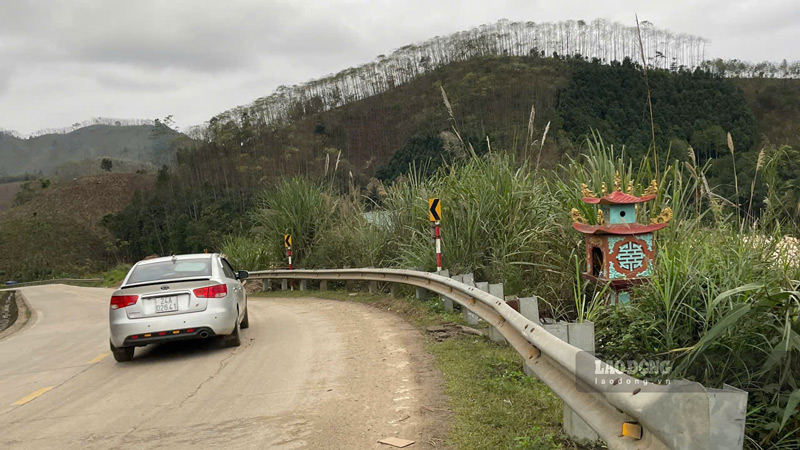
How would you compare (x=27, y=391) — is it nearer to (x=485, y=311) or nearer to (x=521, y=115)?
(x=485, y=311)

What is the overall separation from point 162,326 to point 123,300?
2.25ft

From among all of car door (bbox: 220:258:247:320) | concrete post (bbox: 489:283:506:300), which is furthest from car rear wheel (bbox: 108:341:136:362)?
concrete post (bbox: 489:283:506:300)

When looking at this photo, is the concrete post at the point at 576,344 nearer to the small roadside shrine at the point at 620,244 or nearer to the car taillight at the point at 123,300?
the small roadside shrine at the point at 620,244

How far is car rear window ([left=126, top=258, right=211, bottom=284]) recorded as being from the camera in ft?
31.5

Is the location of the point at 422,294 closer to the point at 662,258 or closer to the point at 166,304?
the point at 166,304

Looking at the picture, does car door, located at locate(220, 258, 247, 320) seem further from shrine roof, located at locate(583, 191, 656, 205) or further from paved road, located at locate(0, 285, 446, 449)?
shrine roof, located at locate(583, 191, 656, 205)

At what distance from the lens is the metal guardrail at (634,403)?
220 centimetres

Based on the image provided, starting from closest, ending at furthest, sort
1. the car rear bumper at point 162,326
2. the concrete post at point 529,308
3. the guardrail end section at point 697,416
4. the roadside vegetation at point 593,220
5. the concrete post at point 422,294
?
the guardrail end section at point 697,416
the roadside vegetation at point 593,220
the concrete post at point 529,308
the car rear bumper at point 162,326
the concrete post at point 422,294

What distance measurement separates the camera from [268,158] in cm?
9388

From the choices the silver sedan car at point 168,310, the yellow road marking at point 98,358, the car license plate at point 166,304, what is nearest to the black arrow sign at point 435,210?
the silver sedan car at point 168,310

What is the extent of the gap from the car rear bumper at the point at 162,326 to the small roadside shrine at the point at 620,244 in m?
5.11

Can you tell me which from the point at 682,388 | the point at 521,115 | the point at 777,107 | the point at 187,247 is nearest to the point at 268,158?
the point at 187,247

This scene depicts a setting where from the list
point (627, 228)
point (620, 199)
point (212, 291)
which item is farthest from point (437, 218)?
point (627, 228)

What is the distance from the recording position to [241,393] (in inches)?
262
